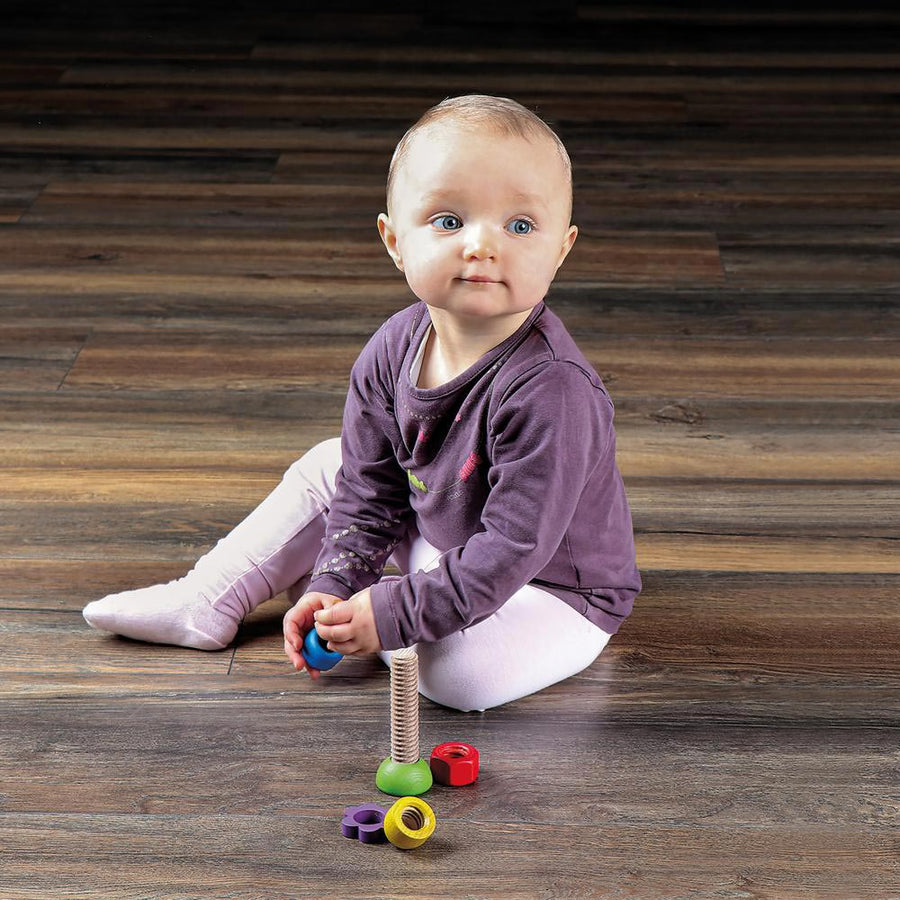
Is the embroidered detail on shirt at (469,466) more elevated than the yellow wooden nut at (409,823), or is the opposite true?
the embroidered detail on shirt at (469,466)

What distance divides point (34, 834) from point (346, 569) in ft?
1.07

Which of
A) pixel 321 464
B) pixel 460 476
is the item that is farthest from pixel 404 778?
pixel 321 464

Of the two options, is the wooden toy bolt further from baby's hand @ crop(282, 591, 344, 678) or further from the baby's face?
the baby's face

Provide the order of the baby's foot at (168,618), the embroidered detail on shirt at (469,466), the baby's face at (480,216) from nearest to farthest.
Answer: the baby's face at (480,216) → the embroidered detail on shirt at (469,466) → the baby's foot at (168,618)

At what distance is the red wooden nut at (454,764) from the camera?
108 centimetres

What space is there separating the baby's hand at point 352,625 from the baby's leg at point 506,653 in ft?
0.24

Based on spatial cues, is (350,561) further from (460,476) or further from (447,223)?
(447,223)

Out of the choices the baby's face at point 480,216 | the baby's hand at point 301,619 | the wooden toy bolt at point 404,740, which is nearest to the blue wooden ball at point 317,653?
the baby's hand at point 301,619

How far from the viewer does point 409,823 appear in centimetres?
102

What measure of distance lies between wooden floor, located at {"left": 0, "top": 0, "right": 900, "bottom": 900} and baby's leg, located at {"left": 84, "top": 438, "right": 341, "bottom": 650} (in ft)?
0.09

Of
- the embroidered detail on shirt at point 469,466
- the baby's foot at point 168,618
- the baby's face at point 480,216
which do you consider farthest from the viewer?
the baby's foot at point 168,618

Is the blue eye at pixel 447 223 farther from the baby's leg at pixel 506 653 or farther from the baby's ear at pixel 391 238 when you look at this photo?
the baby's leg at pixel 506 653

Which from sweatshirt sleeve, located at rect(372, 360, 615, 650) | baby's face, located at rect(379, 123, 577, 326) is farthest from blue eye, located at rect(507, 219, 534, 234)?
sweatshirt sleeve, located at rect(372, 360, 615, 650)

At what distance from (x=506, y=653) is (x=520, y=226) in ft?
1.19
